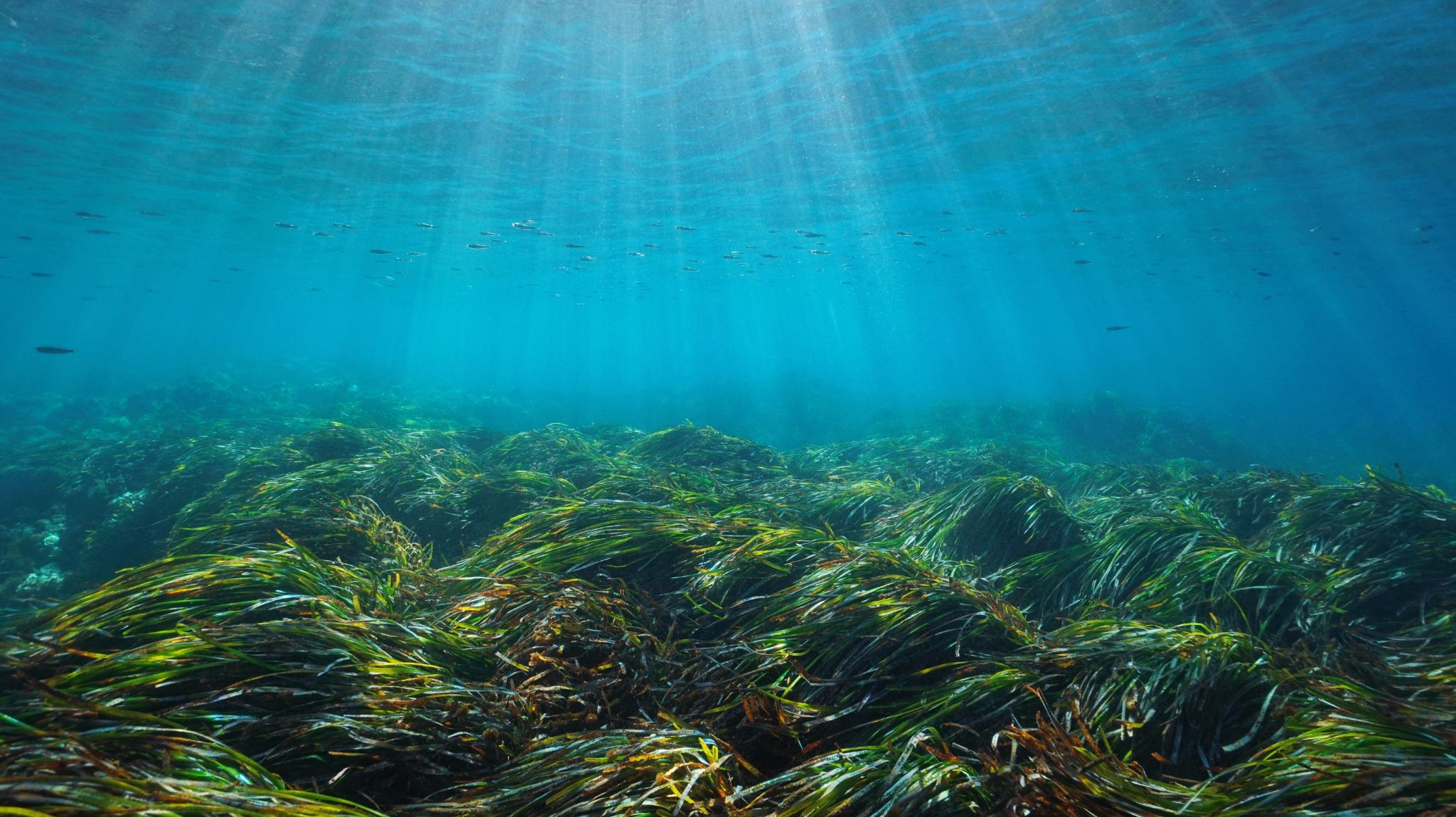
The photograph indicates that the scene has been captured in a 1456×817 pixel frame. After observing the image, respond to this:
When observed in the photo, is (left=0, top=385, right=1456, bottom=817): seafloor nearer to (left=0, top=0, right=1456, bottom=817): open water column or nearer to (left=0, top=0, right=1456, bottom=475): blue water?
(left=0, top=0, right=1456, bottom=817): open water column

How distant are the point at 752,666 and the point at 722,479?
5.33m

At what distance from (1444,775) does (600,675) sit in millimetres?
2771

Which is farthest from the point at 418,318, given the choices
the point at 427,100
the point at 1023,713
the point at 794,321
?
the point at 1023,713

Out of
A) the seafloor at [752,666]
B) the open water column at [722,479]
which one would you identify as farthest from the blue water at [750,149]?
the seafloor at [752,666]

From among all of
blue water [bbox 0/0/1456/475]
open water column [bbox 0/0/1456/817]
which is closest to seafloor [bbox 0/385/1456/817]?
open water column [bbox 0/0/1456/817]

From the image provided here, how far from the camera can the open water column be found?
192 centimetres

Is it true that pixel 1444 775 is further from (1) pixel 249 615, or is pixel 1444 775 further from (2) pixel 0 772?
(1) pixel 249 615

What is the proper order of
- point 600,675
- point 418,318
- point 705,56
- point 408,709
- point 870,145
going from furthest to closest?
point 418,318, point 870,145, point 705,56, point 600,675, point 408,709

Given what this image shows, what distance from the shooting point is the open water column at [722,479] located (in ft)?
6.29

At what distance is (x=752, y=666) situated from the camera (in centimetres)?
270

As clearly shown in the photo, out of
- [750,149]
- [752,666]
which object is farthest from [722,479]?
[750,149]

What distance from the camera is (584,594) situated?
3.05 m

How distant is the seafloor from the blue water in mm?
11212

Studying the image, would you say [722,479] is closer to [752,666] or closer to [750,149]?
[752,666]
